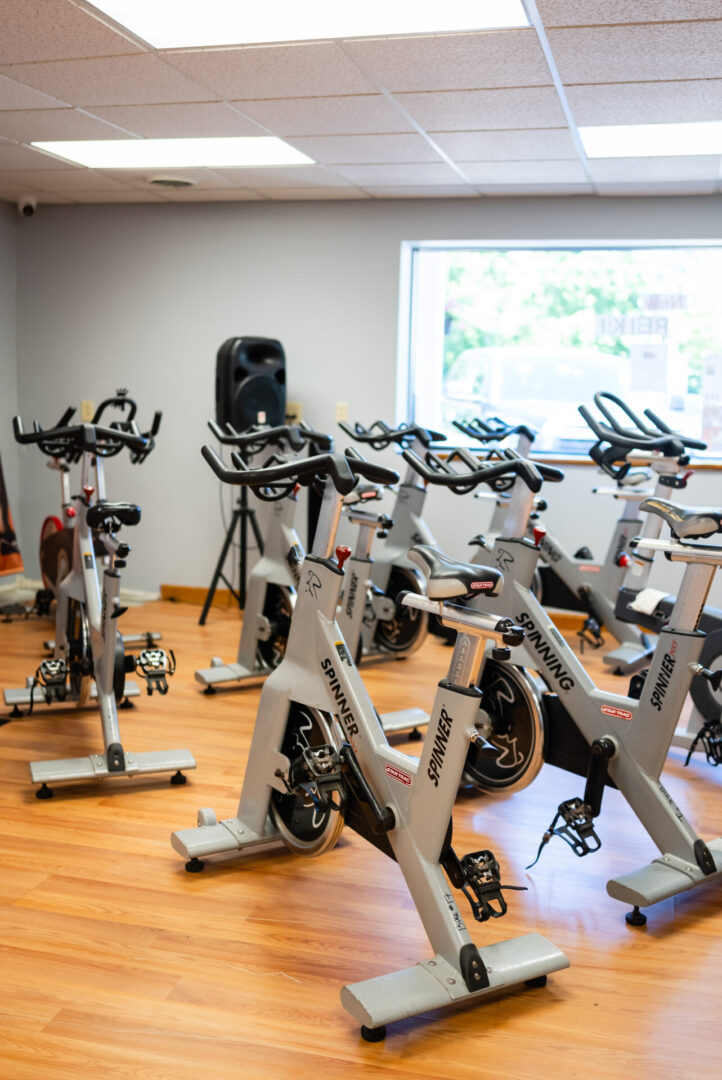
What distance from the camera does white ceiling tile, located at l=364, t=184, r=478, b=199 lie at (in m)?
5.72

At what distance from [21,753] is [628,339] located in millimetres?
4213

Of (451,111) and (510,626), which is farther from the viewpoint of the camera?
(451,111)

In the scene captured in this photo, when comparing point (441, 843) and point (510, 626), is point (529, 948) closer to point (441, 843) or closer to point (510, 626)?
point (441, 843)

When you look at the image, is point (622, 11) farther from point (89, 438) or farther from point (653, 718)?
point (89, 438)

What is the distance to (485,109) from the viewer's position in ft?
13.3

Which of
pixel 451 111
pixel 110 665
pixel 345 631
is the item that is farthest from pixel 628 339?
pixel 110 665

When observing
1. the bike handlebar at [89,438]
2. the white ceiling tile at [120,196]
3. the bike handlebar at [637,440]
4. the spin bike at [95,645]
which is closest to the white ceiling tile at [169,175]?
the white ceiling tile at [120,196]

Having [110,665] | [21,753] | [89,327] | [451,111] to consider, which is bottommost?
[21,753]

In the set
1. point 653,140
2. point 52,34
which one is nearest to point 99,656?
point 52,34

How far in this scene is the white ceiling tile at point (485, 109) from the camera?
3857 millimetres

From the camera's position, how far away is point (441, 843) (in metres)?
2.27

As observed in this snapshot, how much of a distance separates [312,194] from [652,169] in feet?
6.65

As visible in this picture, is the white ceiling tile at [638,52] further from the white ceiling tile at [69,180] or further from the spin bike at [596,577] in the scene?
the white ceiling tile at [69,180]

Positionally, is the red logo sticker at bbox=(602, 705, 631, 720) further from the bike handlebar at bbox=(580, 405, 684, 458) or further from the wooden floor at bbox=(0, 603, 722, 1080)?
the bike handlebar at bbox=(580, 405, 684, 458)
